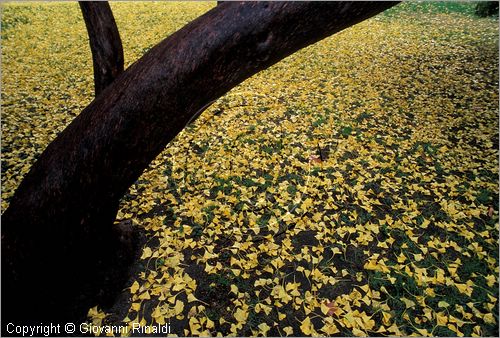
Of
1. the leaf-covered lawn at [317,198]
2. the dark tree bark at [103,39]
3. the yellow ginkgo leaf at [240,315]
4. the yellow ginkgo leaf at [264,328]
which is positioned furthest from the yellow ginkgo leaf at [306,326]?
the dark tree bark at [103,39]

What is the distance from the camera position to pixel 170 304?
323 centimetres

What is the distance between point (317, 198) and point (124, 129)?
117 inches

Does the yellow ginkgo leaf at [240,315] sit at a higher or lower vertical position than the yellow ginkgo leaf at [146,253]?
lower

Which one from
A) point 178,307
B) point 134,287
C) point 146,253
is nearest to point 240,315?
point 178,307

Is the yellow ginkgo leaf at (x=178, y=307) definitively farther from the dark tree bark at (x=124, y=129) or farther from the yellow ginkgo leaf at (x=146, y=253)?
the dark tree bark at (x=124, y=129)

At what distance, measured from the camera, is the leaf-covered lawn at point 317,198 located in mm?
3213

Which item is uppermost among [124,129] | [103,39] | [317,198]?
[103,39]

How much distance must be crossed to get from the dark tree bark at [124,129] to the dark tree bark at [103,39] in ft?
3.68

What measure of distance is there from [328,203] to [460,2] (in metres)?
15.4

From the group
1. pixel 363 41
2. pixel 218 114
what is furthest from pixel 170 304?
pixel 363 41

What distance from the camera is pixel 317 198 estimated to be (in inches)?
176

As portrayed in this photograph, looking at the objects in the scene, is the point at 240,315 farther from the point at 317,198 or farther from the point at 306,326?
the point at 317,198

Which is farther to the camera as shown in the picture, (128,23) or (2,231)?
(128,23)

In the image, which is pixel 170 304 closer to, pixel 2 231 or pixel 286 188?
pixel 2 231
